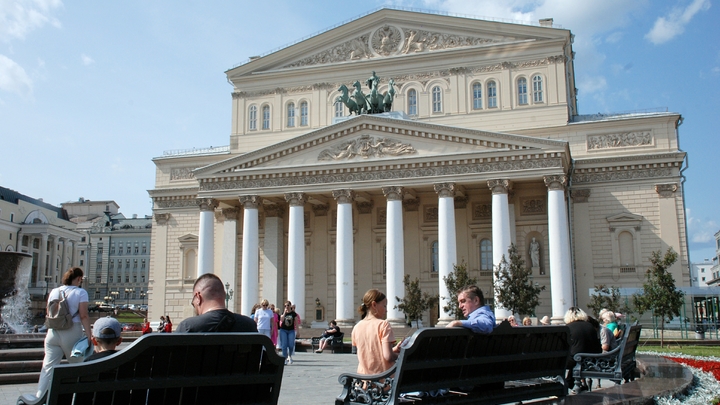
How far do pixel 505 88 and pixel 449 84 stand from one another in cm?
358

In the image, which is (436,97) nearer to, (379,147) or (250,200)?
(379,147)

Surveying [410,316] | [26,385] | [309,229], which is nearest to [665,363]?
[26,385]

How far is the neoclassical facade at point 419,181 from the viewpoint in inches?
1458

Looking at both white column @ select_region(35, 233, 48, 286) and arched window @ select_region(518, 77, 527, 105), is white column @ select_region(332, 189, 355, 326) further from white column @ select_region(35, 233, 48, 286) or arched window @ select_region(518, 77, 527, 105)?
white column @ select_region(35, 233, 48, 286)

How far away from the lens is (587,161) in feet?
131

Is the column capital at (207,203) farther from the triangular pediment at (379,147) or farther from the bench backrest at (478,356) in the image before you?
the bench backrest at (478,356)

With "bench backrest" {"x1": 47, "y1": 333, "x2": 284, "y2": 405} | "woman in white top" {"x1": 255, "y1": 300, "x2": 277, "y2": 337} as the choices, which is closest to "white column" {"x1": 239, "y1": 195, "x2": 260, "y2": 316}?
"woman in white top" {"x1": 255, "y1": 300, "x2": 277, "y2": 337}

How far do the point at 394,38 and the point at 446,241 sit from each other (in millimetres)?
16765

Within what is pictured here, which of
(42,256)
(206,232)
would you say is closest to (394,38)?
(206,232)

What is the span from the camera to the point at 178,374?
480 cm

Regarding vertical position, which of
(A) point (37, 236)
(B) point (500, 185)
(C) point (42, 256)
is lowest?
(C) point (42, 256)

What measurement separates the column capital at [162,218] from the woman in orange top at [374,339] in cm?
4277

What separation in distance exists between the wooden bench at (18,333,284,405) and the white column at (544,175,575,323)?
1240 inches

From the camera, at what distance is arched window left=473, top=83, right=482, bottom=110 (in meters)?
44.6
